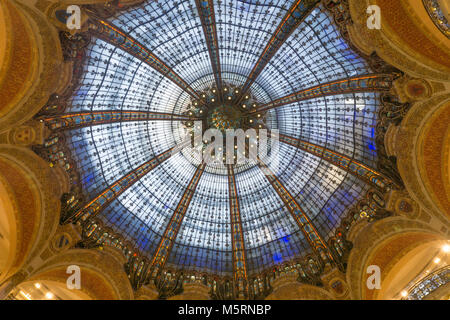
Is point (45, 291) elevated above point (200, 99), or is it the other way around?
point (200, 99)

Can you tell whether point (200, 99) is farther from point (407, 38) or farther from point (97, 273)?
point (97, 273)

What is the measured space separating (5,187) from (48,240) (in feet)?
13.3

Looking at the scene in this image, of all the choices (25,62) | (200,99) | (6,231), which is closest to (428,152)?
(200,99)

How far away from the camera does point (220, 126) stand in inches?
960

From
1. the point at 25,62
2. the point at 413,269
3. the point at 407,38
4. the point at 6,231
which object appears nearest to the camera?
the point at 407,38

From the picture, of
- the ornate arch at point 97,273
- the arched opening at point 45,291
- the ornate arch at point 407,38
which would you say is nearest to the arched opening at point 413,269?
the ornate arch at point 407,38

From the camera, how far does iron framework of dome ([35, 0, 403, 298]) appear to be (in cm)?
1741

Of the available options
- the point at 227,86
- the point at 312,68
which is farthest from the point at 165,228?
the point at 312,68

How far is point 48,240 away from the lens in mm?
16688

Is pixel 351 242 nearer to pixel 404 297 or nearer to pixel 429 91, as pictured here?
pixel 404 297

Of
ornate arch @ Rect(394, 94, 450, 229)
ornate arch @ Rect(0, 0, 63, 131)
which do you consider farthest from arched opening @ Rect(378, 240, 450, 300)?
ornate arch @ Rect(0, 0, 63, 131)

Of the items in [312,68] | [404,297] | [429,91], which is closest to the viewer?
[429,91]

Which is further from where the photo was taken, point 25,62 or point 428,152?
point 428,152

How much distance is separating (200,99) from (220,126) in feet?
9.83
